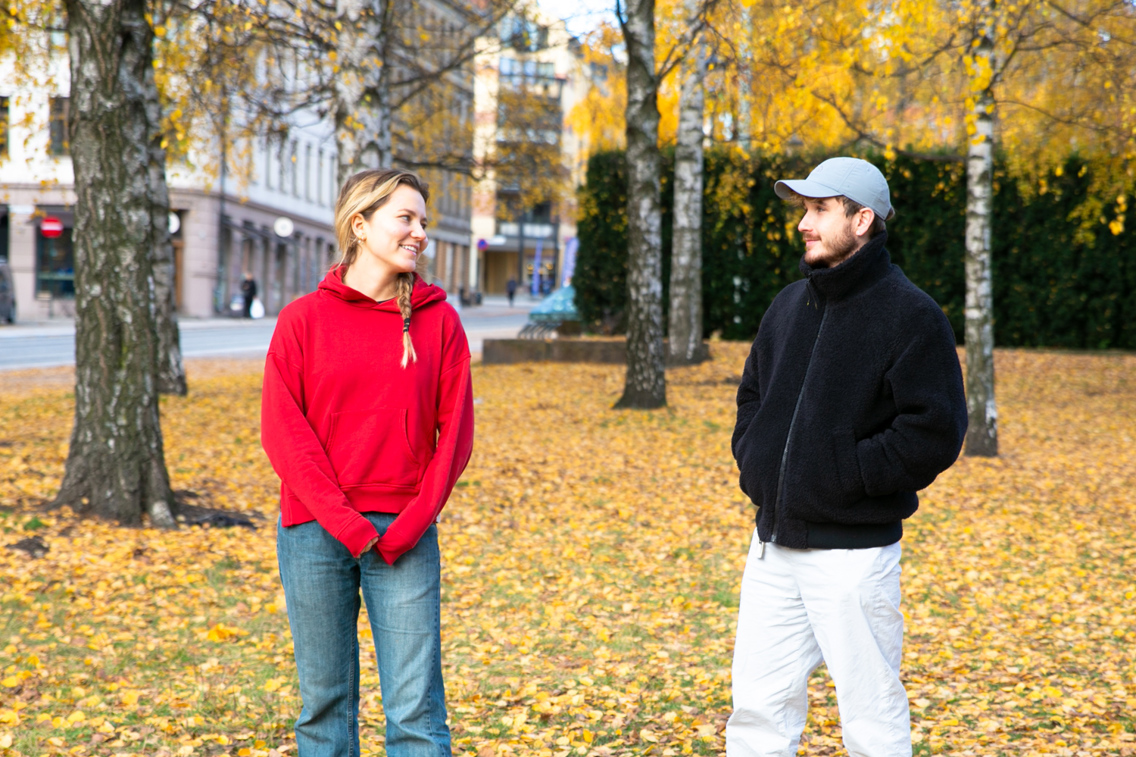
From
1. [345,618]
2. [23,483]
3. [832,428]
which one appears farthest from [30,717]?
[23,483]

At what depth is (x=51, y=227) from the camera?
115 feet

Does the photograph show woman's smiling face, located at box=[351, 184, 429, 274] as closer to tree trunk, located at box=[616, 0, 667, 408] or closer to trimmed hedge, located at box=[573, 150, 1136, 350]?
tree trunk, located at box=[616, 0, 667, 408]

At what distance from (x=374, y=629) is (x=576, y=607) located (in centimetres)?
365

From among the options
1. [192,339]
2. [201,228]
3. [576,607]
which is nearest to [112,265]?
[576,607]

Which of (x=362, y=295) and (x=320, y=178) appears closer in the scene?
(x=362, y=295)

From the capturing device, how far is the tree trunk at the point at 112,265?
7.11 metres

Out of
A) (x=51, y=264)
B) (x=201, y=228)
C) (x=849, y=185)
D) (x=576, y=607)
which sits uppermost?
(x=201, y=228)

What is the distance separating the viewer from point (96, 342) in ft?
23.6

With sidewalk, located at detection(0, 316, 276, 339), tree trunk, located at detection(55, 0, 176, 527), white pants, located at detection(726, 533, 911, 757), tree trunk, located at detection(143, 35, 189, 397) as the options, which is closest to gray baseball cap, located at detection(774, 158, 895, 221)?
white pants, located at detection(726, 533, 911, 757)

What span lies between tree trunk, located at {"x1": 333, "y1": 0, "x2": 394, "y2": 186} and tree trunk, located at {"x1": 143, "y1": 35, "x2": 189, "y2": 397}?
2.34 m

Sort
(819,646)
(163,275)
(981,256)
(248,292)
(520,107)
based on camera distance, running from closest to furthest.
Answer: (819,646) → (981,256) → (163,275) → (520,107) → (248,292)

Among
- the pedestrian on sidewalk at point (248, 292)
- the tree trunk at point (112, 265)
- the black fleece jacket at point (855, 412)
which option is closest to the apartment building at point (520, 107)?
the tree trunk at point (112, 265)

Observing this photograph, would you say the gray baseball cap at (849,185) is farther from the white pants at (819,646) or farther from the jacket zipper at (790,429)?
the white pants at (819,646)

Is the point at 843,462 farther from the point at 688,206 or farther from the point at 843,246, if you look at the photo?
the point at 688,206
